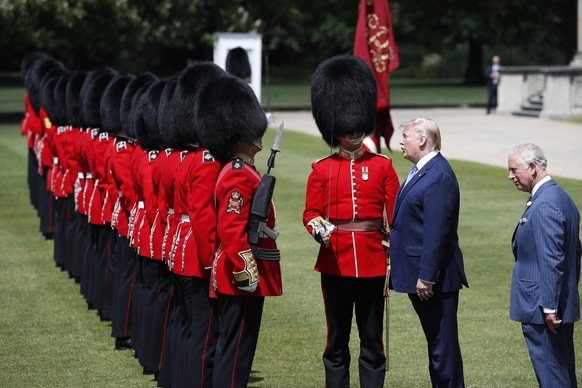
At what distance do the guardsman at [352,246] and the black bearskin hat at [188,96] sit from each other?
875 millimetres

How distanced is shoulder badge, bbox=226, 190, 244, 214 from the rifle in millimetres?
79

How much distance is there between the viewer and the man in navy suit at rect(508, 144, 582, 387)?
5793mm

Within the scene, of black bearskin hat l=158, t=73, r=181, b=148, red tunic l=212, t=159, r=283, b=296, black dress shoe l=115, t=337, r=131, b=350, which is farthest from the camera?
black dress shoe l=115, t=337, r=131, b=350

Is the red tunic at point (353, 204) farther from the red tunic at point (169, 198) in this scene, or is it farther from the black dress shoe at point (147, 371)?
the black dress shoe at point (147, 371)

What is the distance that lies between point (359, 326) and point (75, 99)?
16.5 ft

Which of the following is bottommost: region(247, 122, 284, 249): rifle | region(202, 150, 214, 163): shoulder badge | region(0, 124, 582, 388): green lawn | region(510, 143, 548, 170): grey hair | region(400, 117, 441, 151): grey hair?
region(0, 124, 582, 388): green lawn

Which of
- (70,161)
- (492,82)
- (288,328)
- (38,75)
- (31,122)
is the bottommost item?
(288,328)

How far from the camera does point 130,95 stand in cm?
872

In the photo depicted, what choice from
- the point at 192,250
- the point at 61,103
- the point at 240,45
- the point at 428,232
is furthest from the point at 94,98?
the point at 240,45

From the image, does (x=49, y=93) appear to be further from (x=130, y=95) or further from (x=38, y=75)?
(x=130, y=95)

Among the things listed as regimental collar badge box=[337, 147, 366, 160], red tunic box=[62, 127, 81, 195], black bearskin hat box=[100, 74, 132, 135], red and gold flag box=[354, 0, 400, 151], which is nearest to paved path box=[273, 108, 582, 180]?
red and gold flag box=[354, 0, 400, 151]

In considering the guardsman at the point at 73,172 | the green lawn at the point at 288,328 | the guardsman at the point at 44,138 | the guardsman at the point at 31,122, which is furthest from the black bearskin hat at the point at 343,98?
the guardsman at the point at 31,122

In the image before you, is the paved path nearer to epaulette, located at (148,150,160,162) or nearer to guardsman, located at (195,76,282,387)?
epaulette, located at (148,150,160,162)

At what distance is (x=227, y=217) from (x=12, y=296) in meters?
4.71
